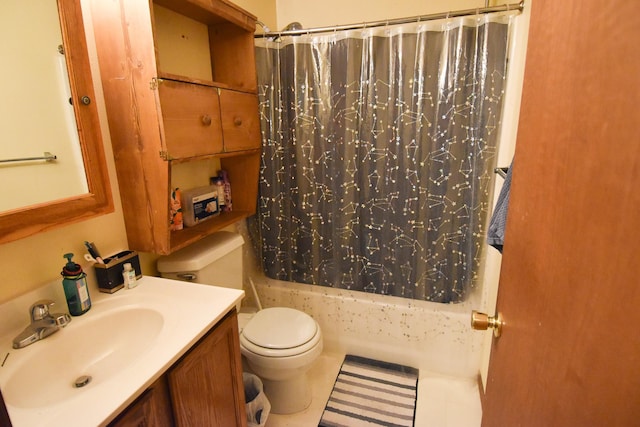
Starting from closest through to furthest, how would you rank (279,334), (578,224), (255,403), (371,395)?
1. (578,224)
2. (255,403)
3. (279,334)
4. (371,395)

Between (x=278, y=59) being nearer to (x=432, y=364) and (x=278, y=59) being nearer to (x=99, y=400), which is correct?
(x=99, y=400)

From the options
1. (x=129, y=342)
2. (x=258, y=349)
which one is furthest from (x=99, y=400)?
(x=258, y=349)

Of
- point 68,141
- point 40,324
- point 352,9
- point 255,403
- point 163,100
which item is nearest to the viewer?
point 40,324

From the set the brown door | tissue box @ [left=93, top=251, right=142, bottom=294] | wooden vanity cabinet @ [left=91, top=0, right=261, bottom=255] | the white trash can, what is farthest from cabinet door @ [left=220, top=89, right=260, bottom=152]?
the brown door

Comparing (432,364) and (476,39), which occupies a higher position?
(476,39)

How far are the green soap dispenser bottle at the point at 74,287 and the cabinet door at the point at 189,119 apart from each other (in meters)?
0.49

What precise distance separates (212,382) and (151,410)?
262mm

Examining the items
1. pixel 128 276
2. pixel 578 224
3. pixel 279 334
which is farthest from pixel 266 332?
pixel 578 224

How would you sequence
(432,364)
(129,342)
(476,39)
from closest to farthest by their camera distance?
(129,342)
(476,39)
(432,364)

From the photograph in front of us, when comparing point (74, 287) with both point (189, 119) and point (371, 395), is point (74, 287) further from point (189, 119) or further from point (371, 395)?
point (371, 395)

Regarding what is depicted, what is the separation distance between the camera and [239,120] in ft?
5.47

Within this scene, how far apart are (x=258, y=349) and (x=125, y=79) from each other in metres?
1.24

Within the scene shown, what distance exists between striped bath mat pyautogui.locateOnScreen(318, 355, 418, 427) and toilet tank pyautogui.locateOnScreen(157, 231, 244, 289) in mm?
832

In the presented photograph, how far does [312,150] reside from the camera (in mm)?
1857
